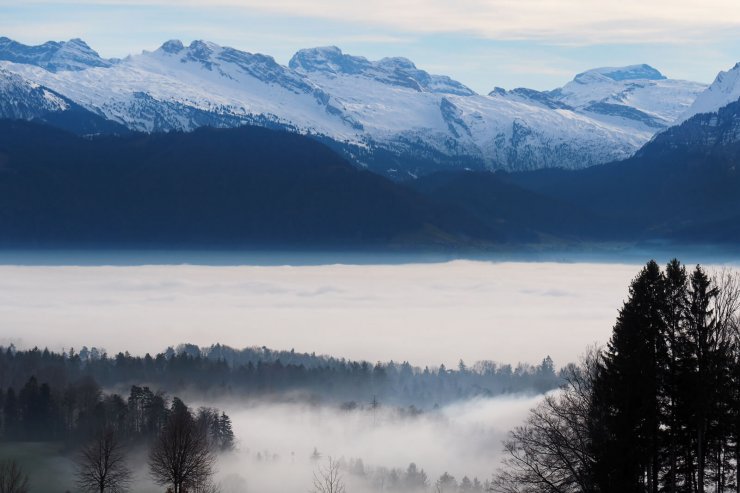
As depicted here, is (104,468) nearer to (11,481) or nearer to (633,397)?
(11,481)

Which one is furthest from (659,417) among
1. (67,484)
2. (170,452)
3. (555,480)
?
(67,484)

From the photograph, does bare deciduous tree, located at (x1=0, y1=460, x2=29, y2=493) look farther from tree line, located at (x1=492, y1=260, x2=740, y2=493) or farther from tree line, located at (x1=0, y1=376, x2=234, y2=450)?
tree line, located at (x1=492, y1=260, x2=740, y2=493)

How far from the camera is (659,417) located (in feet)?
238

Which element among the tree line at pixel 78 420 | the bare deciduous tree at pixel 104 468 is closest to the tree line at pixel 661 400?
the bare deciduous tree at pixel 104 468

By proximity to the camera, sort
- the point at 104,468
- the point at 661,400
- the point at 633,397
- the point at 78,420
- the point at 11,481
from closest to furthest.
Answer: the point at 633,397 → the point at 661,400 → the point at 11,481 → the point at 104,468 → the point at 78,420

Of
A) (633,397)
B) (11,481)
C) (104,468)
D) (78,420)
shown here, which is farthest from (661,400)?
(78,420)

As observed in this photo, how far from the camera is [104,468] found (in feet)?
411

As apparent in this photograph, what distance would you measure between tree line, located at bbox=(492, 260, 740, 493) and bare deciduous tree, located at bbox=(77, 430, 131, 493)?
59604 mm

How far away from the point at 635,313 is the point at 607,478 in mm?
9331

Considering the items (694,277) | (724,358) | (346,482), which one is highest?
(694,277)

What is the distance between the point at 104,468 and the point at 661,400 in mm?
66747

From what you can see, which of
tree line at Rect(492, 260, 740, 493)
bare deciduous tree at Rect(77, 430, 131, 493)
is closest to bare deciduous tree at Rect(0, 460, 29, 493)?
bare deciduous tree at Rect(77, 430, 131, 493)

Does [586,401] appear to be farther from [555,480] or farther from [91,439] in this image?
[91,439]

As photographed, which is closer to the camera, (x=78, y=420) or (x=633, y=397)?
(x=633, y=397)
